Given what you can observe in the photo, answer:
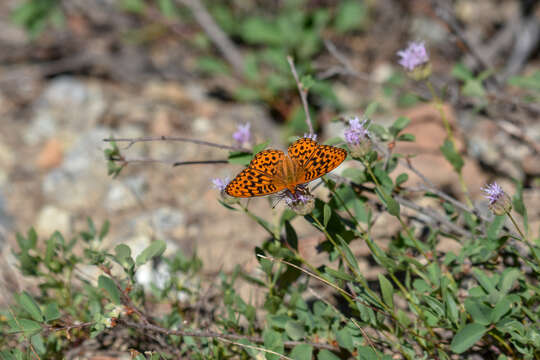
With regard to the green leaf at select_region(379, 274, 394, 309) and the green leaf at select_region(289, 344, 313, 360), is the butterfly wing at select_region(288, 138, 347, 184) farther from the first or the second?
the green leaf at select_region(289, 344, 313, 360)

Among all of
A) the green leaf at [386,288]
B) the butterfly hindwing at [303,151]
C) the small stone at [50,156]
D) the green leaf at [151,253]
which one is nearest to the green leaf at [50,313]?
the green leaf at [151,253]

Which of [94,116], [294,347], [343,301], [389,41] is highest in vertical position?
[389,41]

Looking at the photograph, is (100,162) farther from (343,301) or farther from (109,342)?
(343,301)

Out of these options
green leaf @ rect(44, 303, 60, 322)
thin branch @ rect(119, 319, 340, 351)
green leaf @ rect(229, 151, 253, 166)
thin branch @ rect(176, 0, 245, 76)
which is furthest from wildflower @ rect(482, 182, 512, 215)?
thin branch @ rect(176, 0, 245, 76)

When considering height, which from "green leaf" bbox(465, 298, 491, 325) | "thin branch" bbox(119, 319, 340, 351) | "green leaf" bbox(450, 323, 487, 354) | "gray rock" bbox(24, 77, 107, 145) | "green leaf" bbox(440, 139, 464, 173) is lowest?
"thin branch" bbox(119, 319, 340, 351)

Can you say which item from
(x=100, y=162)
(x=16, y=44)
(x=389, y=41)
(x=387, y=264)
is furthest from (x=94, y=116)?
(x=387, y=264)

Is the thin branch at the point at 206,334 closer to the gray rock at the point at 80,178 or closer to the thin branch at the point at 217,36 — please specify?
the gray rock at the point at 80,178
